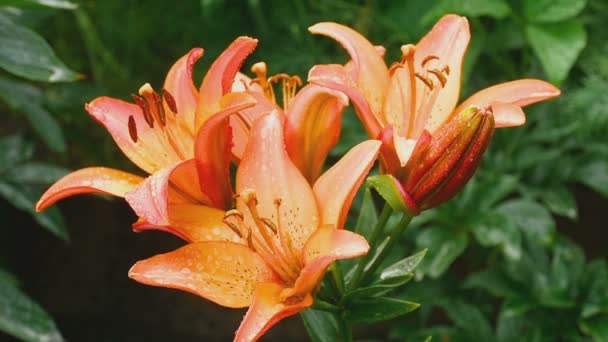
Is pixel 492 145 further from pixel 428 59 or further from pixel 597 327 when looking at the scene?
pixel 428 59

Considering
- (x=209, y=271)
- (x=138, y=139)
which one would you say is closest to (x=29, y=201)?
(x=138, y=139)

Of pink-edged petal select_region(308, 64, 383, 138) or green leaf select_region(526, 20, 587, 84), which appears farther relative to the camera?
green leaf select_region(526, 20, 587, 84)

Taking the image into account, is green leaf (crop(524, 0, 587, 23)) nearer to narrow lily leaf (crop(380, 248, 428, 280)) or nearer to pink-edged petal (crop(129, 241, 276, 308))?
narrow lily leaf (crop(380, 248, 428, 280))

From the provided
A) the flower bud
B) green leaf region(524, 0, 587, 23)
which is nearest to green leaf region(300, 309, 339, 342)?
the flower bud

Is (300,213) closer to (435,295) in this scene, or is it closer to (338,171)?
(338,171)

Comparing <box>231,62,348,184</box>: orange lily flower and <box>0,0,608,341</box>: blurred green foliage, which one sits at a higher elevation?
<box>231,62,348,184</box>: orange lily flower

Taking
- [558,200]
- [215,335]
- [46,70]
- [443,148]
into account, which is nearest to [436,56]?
[443,148]

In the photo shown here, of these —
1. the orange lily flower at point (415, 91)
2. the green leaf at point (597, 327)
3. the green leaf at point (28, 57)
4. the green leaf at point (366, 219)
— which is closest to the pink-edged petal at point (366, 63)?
the orange lily flower at point (415, 91)
